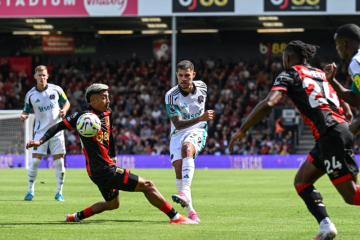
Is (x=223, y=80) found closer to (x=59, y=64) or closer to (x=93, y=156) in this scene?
(x=59, y=64)

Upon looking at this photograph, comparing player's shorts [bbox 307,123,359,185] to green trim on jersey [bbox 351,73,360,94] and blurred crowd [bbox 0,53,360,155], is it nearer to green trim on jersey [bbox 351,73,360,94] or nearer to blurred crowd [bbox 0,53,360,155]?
green trim on jersey [bbox 351,73,360,94]

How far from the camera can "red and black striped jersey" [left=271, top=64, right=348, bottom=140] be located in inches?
218

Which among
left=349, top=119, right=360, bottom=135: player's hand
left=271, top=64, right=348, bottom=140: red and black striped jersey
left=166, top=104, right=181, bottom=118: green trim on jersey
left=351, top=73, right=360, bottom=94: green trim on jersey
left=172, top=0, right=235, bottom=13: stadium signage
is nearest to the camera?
left=349, top=119, right=360, bottom=135: player's hand

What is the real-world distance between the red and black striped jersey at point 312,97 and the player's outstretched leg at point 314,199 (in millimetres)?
380

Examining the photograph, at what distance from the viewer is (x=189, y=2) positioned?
26.8 m

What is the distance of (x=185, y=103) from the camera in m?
8.27

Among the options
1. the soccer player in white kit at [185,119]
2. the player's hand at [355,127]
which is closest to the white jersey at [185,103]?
the soccer player in white kit at [185,119]

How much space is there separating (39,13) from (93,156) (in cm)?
2211

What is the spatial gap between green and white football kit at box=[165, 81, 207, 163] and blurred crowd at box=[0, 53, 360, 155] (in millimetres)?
19831

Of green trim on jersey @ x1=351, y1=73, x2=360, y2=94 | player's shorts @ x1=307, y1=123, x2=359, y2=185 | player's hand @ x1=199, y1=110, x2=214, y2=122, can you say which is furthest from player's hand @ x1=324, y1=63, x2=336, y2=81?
player's hand @ x1=199, y1=110, x2=214, y2=122

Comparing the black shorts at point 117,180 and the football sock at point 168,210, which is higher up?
the black shorts at point 117,180

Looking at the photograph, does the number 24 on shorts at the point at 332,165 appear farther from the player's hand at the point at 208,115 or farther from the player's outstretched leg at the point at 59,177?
the player's outstretched leg at the point at 59,177

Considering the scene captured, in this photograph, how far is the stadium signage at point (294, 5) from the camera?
26.1 metres

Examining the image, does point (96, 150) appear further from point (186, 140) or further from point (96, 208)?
point (186, 140)
